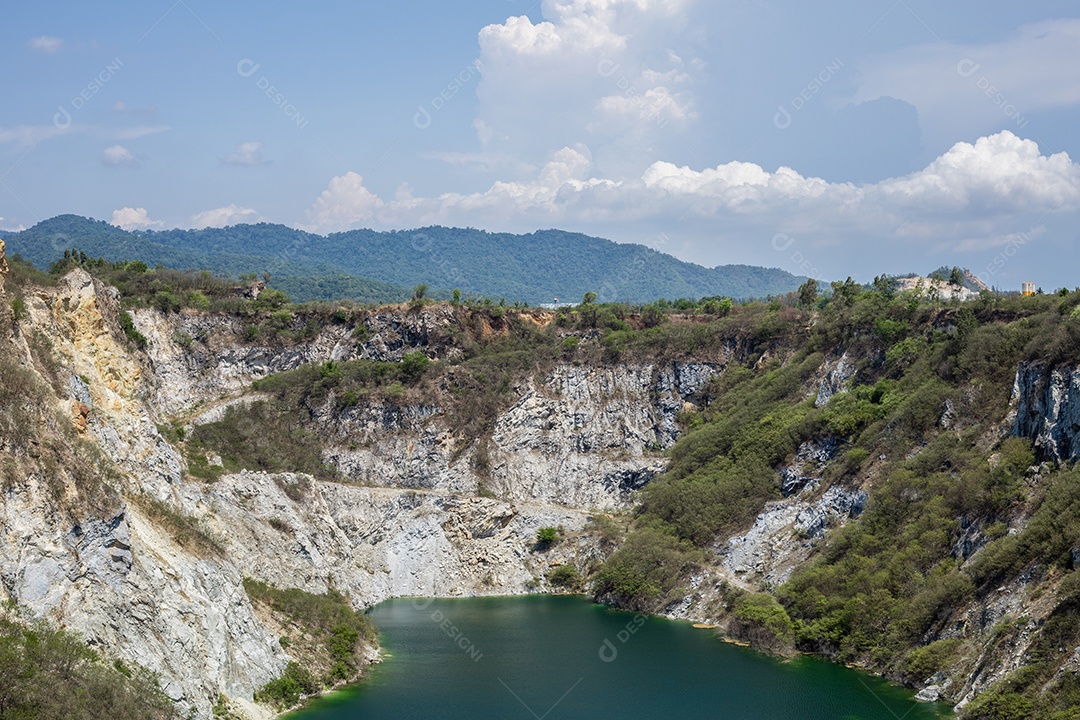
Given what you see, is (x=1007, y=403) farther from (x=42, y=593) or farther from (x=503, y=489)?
(x=42, y=593)

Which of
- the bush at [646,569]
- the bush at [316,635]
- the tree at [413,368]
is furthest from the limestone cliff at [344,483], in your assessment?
the tree at [413,368]

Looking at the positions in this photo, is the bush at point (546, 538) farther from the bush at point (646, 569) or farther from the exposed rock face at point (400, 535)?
the bush at point (646, 569)

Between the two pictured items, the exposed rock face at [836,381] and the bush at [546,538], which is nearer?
the exposed rock face at [836,381]

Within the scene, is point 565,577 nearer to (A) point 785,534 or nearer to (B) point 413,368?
(A) point 785,534

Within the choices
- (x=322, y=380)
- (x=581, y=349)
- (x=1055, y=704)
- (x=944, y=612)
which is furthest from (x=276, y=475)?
(x=1055, y=704)

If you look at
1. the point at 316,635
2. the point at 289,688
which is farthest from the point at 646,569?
the point at 289,688
